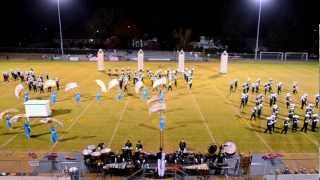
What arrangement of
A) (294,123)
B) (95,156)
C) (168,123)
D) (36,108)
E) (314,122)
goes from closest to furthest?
(95,156)
(294,123)
(314,122)
(168,123)
(36,108)

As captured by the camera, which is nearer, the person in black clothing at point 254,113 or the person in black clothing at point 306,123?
the person in black clothing at point 306,123

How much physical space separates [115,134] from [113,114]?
3.37 m

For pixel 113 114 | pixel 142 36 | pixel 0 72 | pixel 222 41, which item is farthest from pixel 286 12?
pixel 113 114

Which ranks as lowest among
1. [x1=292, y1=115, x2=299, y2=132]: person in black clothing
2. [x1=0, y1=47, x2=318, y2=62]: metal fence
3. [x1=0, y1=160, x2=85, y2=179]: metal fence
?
[x1=0, y1=160, x2=85, y2=179]: metal fence

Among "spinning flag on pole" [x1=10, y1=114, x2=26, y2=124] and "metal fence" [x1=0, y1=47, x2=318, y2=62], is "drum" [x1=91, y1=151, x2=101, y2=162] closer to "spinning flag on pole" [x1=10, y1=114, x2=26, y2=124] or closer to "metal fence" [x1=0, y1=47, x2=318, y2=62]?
"spinning flag on pole" [x1=10, y1=114, x2=26, y2=124]

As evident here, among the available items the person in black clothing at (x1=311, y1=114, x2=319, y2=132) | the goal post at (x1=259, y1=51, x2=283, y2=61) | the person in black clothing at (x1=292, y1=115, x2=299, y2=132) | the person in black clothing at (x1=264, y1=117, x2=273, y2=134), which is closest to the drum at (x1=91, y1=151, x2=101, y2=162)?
the person in black clothing at (x1=264, y1=117, x2=273, y2=134)

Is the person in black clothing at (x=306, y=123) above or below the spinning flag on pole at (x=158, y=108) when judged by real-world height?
below

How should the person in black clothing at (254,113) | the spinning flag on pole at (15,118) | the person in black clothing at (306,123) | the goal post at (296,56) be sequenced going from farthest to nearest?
the goal post at (296,56) < the person in black clothing at (254,113) < the spinning flag on pole at (15,118) < the person in black clothing at (306,123)

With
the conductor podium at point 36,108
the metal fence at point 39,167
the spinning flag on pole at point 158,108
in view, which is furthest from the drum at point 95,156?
the conductor podium at point 36,108

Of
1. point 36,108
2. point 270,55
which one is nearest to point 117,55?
point 270,55

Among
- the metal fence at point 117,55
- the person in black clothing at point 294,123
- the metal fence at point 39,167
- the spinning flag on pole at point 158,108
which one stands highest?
the metal fence at point 117,55

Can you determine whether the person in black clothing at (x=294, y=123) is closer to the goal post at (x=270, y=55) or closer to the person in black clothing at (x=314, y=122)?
the person in black clothing at (x=314, y=122)

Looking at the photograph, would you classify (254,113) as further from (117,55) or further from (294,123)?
(117,55)

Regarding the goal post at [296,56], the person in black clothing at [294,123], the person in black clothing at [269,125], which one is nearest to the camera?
the person in black clothing at [269,125]
